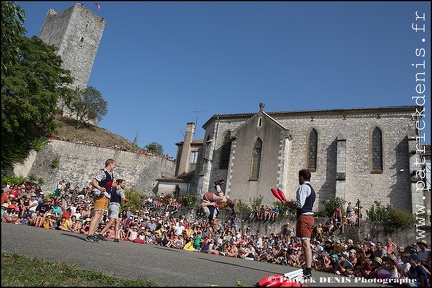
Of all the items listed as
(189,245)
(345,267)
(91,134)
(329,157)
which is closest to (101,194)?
(189,245)

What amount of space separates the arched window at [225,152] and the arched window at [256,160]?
3.31 meters

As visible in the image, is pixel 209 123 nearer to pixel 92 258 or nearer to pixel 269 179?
pixel 269 179

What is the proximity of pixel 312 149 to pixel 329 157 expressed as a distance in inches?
67.8

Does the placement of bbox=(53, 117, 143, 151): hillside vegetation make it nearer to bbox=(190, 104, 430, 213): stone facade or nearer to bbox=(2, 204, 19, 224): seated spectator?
bbox=(190, 104, 430, 213): stone facade

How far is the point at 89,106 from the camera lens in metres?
47.6

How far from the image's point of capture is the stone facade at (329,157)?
25594 millimetres

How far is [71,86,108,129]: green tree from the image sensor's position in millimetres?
46875

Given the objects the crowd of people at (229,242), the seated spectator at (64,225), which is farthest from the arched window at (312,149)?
the seated spectator at (64,225)

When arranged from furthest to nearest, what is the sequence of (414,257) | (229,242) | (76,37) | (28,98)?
(76,37), (28,98), (229,242), (414,257)

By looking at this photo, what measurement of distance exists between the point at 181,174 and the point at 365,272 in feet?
102

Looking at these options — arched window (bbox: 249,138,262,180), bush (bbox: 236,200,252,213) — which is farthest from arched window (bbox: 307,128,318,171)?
bush (bbox: 236,200,252,213)

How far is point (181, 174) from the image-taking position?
39719 mm

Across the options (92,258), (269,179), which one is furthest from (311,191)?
(269,179)

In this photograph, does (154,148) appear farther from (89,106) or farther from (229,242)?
(229,242)
